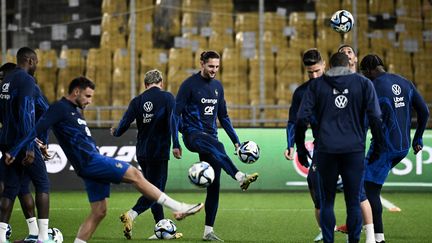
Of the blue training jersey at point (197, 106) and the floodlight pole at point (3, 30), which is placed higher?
the floodlight pole at point (3, 30)

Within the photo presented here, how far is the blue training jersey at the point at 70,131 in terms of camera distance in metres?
9.47

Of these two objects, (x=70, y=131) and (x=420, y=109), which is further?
(x=420, y=109)

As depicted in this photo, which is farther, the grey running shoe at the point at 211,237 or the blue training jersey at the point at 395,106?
the grey running shoe at the point at 211,237

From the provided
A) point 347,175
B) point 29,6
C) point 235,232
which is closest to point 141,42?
point 29,6

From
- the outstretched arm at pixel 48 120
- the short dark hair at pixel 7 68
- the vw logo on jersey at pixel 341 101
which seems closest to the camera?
the vw logo on jersey at pixel 341 101

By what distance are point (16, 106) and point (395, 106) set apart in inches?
164

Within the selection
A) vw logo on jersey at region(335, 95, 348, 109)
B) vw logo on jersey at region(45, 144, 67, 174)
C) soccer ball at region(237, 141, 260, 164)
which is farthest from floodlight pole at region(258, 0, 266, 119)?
vw logo on jersey at region(335, 95, 348, 109)

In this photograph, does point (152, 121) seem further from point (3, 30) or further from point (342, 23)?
point (3, 30)

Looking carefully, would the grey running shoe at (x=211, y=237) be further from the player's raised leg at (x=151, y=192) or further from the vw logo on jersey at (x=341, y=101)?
the vw logo on jersey at (x=341, y=101)

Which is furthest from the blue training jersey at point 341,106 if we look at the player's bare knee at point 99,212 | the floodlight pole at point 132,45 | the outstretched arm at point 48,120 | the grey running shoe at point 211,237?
the floodlight pole at point 132,45

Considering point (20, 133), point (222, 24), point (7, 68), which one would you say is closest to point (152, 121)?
point (7, 68)

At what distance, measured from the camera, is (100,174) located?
9.48m

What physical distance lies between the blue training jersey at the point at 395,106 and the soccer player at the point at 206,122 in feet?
6.44

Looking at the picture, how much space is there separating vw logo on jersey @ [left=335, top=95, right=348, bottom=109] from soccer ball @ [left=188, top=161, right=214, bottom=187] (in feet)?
7.84
